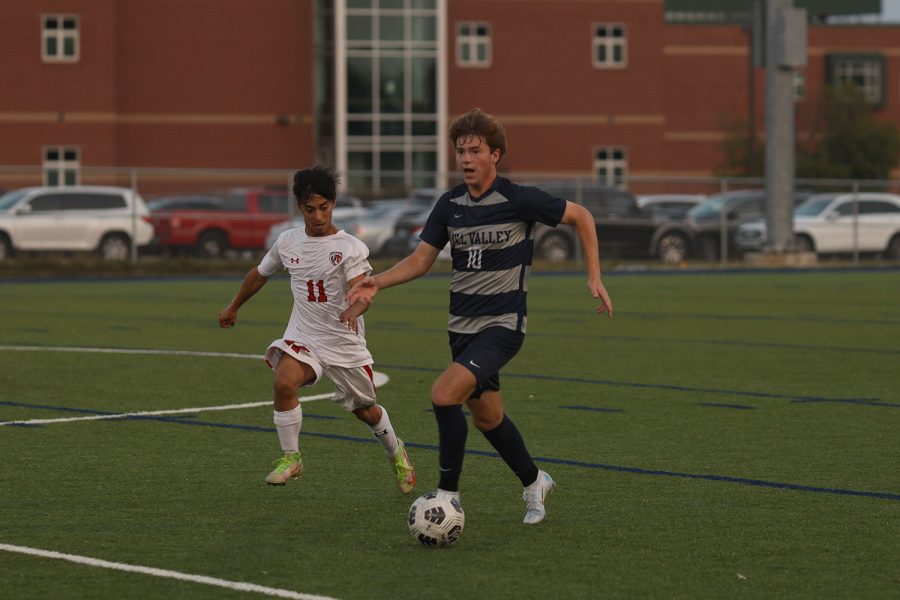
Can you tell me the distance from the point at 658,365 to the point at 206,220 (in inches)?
902

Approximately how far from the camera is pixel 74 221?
34.0 metres

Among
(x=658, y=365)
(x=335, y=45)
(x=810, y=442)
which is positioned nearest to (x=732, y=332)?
(x=658, y=365)

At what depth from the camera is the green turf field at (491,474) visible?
6445 mm

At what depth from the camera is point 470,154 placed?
24.1 feet

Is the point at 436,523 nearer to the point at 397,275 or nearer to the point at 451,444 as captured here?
the point at 451,444

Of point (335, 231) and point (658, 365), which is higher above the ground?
point (335, 231)

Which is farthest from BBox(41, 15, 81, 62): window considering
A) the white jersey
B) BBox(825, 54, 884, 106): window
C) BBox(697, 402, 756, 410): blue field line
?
the white jersey

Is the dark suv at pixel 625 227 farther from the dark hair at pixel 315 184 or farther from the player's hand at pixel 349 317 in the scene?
the player's hand at pixel 349 317

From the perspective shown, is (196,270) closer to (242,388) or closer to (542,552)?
(242,388)

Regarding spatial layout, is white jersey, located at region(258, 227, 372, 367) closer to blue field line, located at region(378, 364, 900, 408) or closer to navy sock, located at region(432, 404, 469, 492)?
navy sock, located at region(432, 404, 469, 492)

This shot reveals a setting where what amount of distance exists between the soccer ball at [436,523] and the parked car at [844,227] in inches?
1264

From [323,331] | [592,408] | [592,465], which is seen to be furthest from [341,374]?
[592,408]

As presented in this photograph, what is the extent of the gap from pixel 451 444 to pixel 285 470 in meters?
1.16

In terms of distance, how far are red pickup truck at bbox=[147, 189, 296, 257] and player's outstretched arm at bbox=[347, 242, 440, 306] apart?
92.2 ft
